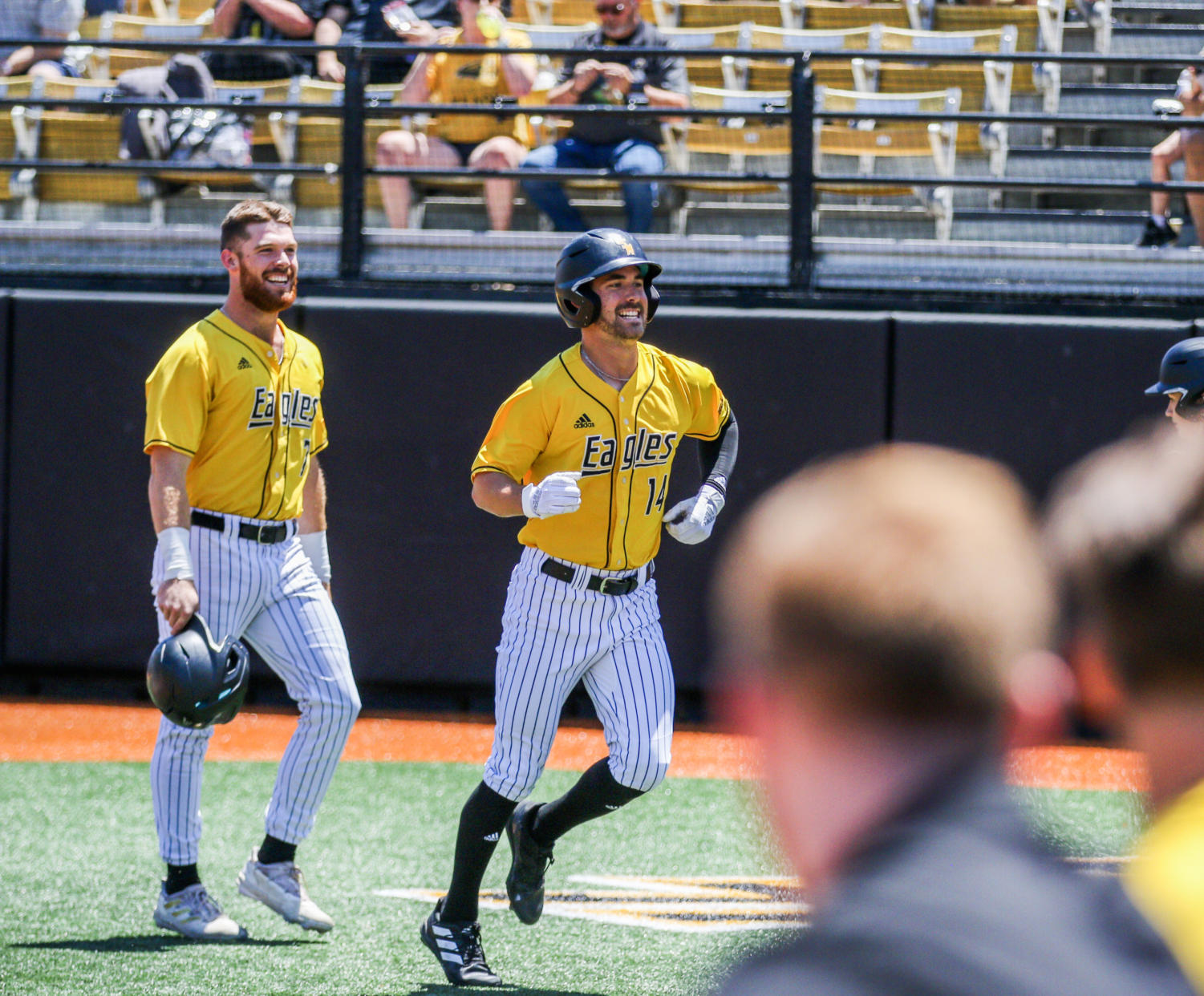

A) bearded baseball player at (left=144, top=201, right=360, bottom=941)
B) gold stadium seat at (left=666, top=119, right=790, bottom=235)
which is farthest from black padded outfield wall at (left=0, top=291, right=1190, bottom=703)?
bearded baseball player at (left=144, top=201, right=360, bottom=941)

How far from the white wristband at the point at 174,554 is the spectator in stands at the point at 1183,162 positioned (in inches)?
228

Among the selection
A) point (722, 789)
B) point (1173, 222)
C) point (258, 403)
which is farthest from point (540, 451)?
point (1173, 222)

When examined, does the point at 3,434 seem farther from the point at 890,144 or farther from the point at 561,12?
the point at 890,144

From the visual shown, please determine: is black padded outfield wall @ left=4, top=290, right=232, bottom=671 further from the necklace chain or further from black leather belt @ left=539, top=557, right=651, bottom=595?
black leather belt @ left=539, top=557, right=651, bottom=595

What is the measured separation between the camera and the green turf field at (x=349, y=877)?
14.4 ft

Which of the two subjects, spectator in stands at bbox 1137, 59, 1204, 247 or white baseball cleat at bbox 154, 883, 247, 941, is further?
spectator in stands at bbox 1137, 59, 1204, 247

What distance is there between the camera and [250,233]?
4953 millimetres

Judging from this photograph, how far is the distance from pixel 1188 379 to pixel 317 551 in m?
2.88

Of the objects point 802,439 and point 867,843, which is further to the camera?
point 802,439

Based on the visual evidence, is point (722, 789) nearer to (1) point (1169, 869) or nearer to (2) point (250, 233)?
(2) point (250, 233)

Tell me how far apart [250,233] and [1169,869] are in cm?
412

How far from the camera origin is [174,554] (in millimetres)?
4578

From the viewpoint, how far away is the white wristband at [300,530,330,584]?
5.30m

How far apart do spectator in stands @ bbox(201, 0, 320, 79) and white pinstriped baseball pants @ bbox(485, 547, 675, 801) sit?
652 centimetres
